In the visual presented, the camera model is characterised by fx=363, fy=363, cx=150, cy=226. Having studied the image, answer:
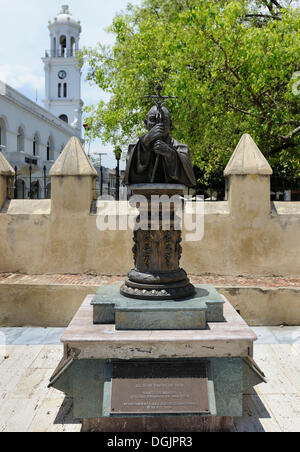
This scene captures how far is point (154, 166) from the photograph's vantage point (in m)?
4.20

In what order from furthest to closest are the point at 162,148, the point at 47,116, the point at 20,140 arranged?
the point at 47,116, the point at 20,140, the point at 162,148

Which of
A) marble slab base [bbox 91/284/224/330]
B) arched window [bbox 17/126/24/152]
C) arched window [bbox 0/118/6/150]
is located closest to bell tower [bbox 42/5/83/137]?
arched window [bbox 17/126/24/152]

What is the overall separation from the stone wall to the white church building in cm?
379

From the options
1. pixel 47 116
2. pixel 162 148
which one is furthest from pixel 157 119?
pixel 47 116

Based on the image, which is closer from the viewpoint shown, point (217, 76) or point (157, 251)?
point (157, 251)

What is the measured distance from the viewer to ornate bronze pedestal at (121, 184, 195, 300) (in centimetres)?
415

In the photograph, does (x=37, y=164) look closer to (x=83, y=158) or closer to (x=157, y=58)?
(x=157, y=58)

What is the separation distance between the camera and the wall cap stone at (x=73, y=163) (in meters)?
7.19

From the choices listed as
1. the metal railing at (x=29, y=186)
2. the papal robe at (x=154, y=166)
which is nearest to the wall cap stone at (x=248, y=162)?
the papal robe at (x=154, y=166)

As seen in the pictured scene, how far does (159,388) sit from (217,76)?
369 inches

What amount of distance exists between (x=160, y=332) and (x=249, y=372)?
1032 mm

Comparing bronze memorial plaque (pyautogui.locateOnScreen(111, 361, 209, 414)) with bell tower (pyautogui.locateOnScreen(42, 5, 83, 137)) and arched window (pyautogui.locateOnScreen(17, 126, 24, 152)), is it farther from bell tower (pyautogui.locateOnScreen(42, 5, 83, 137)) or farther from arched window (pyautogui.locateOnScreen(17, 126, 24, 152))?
bell tower (pyautogui.locateOnScreen(42, 5, 83, 137))

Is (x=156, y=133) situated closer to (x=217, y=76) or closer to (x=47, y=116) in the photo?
(x=217, y=76)
